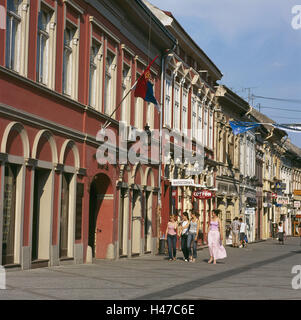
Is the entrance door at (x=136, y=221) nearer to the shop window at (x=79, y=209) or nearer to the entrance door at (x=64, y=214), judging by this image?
the shop window at (x=79, y=209)

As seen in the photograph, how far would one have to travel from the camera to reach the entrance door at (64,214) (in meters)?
21.1

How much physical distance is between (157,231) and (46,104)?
13.1m

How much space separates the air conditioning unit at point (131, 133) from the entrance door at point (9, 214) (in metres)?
9.24

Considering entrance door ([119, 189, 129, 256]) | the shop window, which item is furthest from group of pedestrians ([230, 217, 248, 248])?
the shop window

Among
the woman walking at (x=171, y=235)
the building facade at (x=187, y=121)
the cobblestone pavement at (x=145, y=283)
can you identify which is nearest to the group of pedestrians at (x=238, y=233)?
the building facade at (x=187, y=121)

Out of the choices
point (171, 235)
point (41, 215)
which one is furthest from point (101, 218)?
point (41, 215)

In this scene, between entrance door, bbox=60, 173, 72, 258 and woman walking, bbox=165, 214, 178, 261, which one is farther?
woman walking, bbox=165, 214, 178, 261

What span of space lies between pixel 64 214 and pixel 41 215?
1576 mm

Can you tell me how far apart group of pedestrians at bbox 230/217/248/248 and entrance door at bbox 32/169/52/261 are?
2388 cm

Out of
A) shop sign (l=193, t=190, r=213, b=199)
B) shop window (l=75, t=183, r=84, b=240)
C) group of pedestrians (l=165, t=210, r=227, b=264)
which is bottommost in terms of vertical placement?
group of pedestrians (l=165, t=210, r=227, b=264)

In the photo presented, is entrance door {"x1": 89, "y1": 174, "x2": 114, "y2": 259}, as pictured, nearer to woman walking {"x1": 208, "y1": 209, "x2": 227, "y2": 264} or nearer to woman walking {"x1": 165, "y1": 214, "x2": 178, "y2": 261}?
woman walking {"x1": 165, "y1": 214, "x2": 178, "y2": 261}

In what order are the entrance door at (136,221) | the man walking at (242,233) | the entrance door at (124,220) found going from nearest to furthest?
the entrance door at (124,220) < the entrance door at (136,221) < the man walking at (242,233)

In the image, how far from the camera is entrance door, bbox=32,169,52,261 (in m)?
19.5
